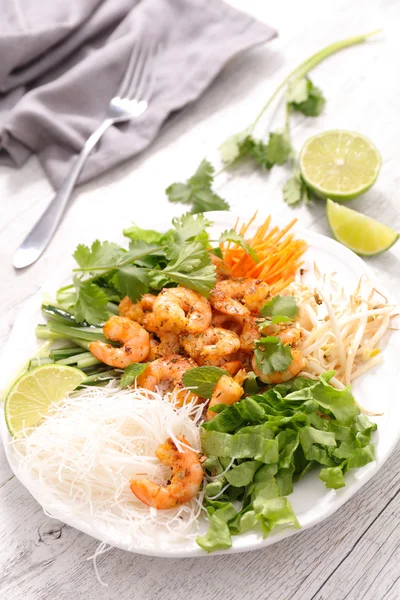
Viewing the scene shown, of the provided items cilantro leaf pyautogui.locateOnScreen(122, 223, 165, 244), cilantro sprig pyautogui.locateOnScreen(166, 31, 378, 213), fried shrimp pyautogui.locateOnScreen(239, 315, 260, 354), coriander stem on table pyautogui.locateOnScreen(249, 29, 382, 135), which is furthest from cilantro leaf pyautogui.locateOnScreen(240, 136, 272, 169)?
fried shrimp pyautogui.locateOnScreen(239, 315, 260, 354)

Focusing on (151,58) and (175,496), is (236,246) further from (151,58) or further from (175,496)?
(151,58)

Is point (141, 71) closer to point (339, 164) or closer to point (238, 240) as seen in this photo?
point (339, 164)

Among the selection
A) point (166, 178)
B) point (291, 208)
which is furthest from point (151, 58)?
point (291, 208)

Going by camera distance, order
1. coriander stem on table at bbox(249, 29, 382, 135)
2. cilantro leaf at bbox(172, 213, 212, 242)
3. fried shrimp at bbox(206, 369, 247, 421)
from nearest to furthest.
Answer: fried shrimp at bbox(206, 369, 247, 421) < cilantro leaf at bbox(172, 213, 212, 242) < coriander stem on table at bbox(249, 29, 382, 135)

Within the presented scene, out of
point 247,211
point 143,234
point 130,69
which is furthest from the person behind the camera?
point 130,69

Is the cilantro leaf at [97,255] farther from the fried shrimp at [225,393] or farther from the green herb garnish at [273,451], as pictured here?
the green herb garnish at [273,451]

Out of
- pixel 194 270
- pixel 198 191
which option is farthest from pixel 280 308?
pixel 198 191

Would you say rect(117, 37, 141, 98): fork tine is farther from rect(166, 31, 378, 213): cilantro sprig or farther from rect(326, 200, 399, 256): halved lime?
rect(326, 200, 399, 256): halved lime

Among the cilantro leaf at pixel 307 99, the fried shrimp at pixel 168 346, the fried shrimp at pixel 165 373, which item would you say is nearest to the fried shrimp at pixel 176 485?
the fried shrimp at pixel 165 373
